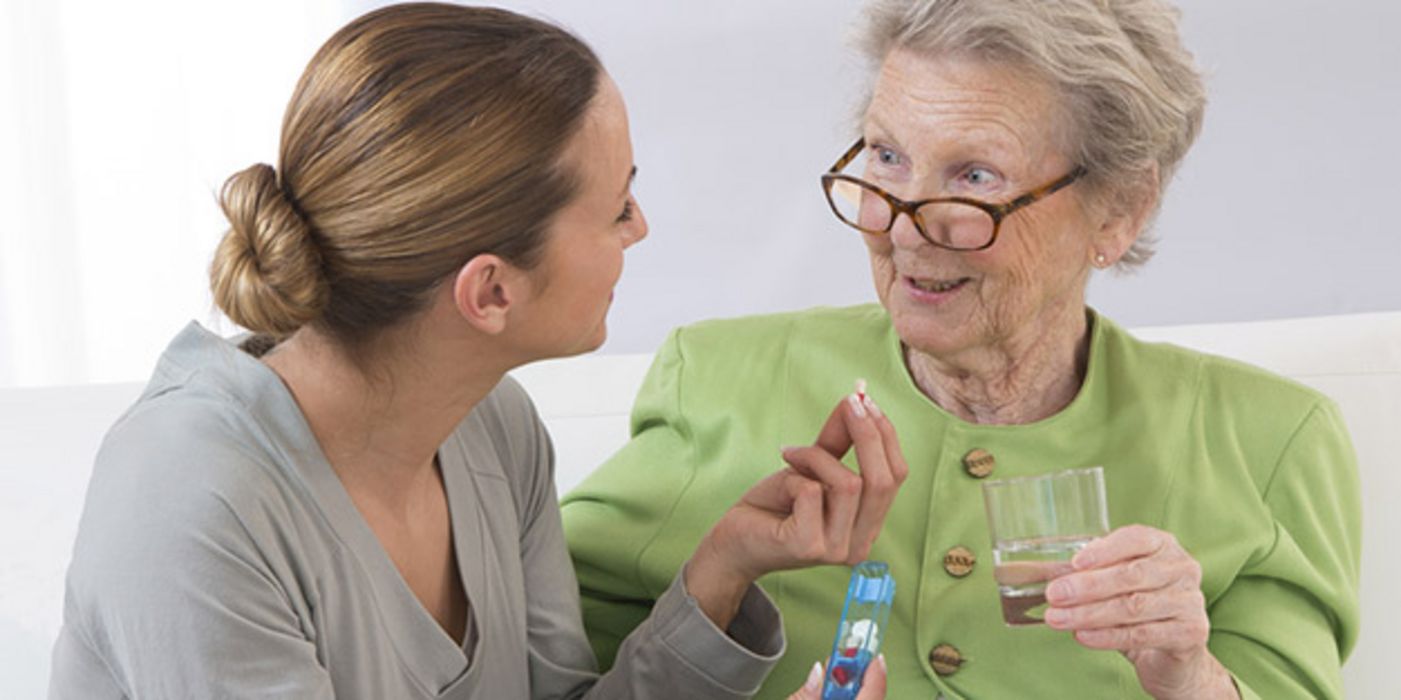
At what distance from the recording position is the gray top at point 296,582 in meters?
1.52

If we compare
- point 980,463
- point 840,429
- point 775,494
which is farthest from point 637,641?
point 980,463

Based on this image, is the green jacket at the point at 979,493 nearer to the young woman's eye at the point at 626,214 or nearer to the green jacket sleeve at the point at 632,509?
the green jacket sleeve at the point at 632,509

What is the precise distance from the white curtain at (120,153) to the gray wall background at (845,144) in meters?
0.64

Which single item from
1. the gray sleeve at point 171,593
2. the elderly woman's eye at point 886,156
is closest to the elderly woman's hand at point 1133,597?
the elderly woman's eye at point 886,156

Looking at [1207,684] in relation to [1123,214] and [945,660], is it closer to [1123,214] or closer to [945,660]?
[945,660]

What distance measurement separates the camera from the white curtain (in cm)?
357

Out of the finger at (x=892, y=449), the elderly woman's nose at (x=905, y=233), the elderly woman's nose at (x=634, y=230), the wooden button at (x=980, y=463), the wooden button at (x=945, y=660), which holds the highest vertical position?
the elderly woman's nose at (x=634, y=230)

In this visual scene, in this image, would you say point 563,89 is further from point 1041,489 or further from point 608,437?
point 608,437

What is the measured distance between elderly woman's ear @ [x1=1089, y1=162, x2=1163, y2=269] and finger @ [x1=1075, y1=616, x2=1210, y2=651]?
1.55 ft

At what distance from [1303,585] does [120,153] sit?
8.22ft

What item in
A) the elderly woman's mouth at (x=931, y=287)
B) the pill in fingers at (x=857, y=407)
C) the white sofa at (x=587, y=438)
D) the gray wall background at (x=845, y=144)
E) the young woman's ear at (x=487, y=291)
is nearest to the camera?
the young woman's ear at (x=487, y=291)

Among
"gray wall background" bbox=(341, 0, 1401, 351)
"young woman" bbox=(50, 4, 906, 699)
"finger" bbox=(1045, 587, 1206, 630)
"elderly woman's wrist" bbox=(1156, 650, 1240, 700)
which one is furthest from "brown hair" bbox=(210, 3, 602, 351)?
"gray wall background" bbox=(341, 0, 1401, 351)

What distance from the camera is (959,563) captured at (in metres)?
2.02

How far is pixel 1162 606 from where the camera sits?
1704 mm
